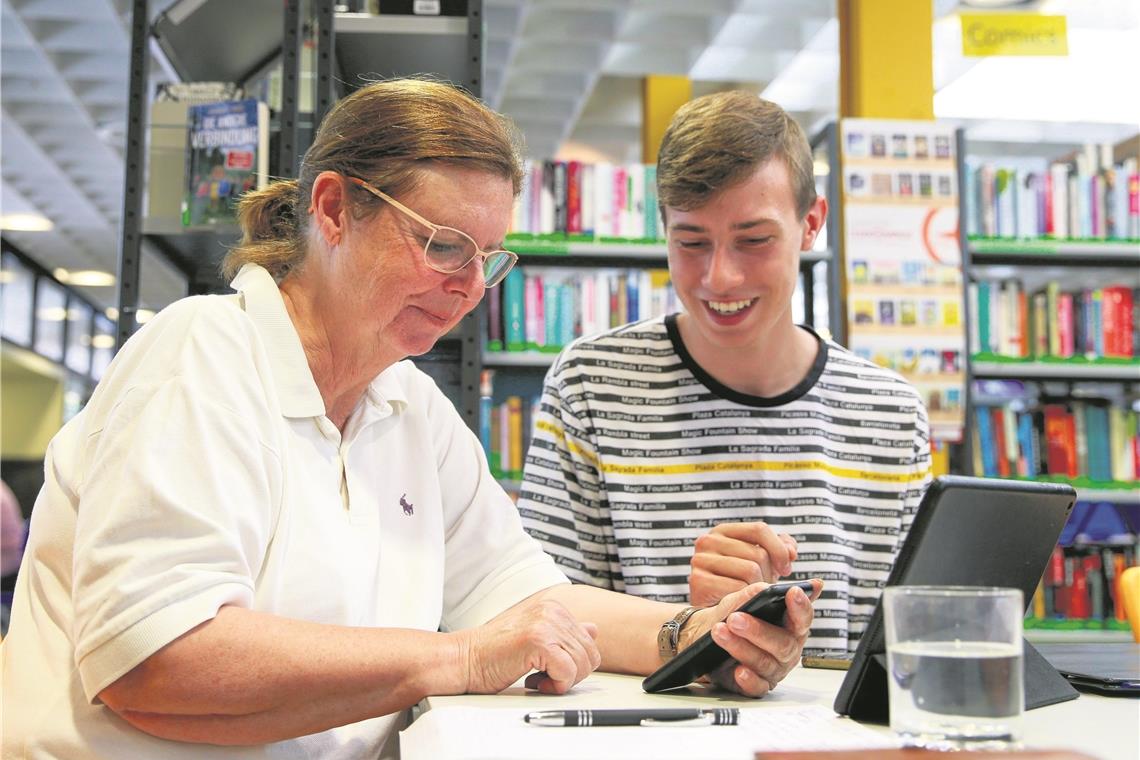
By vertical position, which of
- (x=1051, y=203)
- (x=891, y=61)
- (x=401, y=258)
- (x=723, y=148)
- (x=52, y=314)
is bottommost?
(x=401, y=258)

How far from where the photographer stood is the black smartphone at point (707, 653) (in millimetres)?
1237

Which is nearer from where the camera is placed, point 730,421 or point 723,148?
point 723,148

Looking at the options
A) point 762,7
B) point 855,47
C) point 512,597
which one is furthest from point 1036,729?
point 762,7

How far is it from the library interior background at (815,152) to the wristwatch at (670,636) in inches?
57.9

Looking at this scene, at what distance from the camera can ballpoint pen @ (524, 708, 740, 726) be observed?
1.01m

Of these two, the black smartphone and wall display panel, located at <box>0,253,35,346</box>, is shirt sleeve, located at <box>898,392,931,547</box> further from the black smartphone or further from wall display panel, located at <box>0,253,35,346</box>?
wall display panel, located at <box>0,253,35,346</box>

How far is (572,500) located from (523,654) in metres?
0.74

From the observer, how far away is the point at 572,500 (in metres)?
1.96

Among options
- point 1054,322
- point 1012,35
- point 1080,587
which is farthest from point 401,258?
point 1080,587

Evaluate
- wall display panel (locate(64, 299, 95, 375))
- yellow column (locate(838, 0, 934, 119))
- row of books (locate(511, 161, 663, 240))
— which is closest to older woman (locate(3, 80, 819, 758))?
row of books (locate(511, 161, 663, 240))

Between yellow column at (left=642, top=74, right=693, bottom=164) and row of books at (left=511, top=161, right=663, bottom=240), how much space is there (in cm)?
299

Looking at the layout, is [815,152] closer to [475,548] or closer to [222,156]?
[222,156]

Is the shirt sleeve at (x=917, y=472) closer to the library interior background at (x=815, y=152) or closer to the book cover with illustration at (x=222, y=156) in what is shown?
the library interior background at (x=815, y=152)

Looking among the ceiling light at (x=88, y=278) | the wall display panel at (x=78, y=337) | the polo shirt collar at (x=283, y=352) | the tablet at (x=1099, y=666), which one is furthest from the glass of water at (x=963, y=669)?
the wall display panel at (x=78, y=337)
